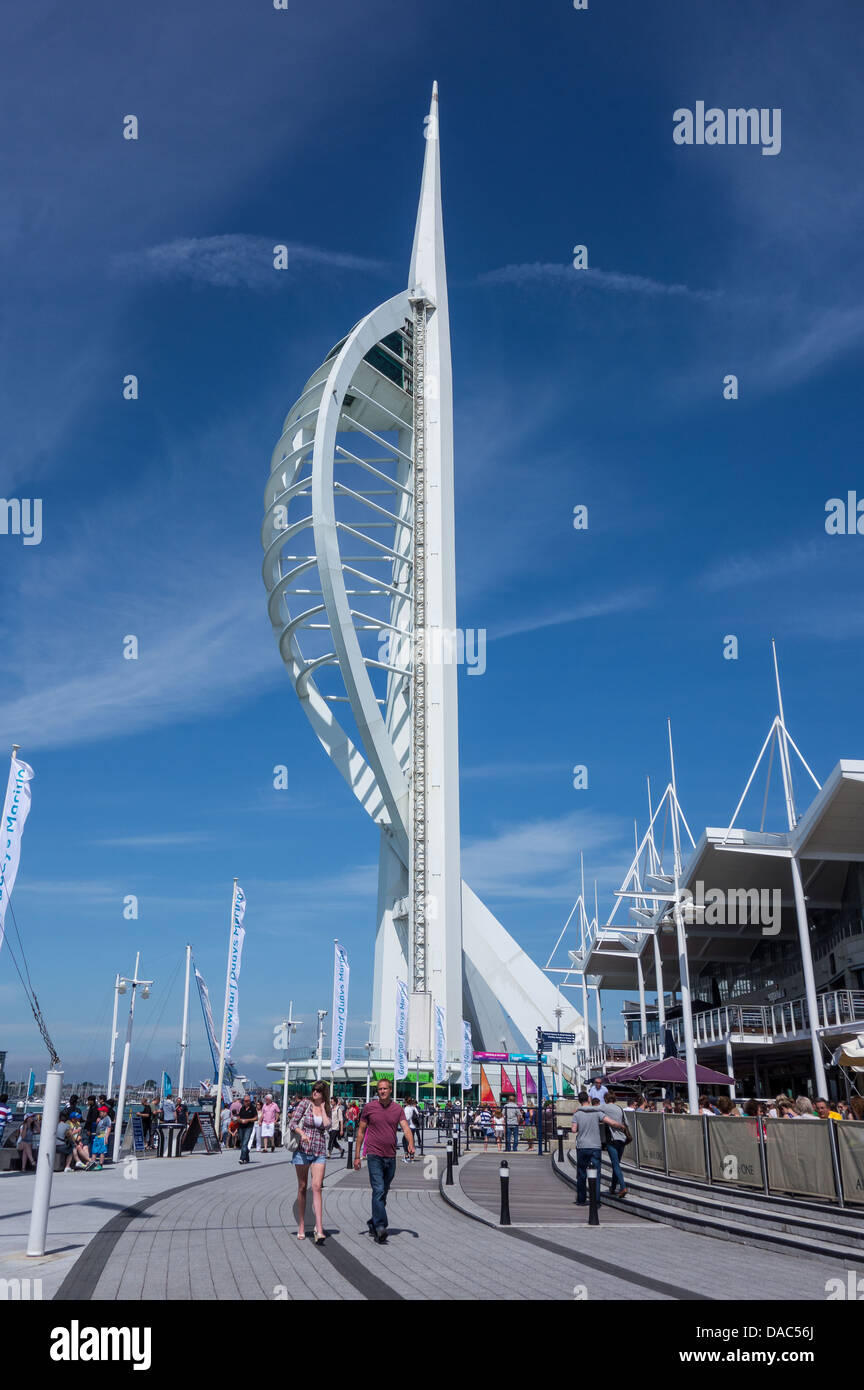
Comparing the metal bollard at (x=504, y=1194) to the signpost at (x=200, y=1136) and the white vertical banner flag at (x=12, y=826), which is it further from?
the signpost at (x=200, y=1136)

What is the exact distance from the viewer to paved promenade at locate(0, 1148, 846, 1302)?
24.3ft

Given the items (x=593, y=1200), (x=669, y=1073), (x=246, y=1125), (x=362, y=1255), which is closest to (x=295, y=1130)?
(x=362, y=1255)

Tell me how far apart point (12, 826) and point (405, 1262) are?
6563 millimetres

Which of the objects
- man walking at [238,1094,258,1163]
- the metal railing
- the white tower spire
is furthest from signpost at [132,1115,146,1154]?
the white tower spire

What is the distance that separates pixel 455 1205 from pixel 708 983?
53088 mm

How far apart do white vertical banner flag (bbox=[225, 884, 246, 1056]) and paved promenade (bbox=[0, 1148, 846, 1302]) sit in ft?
32.5

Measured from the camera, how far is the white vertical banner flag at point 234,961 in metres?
25.3

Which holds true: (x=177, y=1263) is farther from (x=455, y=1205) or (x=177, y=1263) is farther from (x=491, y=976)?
(x=491, y=976)

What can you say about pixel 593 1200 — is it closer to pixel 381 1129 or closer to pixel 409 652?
pixel 381 1129

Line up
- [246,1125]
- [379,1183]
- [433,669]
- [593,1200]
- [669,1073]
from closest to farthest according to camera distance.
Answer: [379,1183], [593,1200], [246,1125], [669,1073], [433,669]

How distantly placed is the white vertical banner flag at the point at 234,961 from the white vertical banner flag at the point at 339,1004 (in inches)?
246

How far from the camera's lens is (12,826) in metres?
12.5
